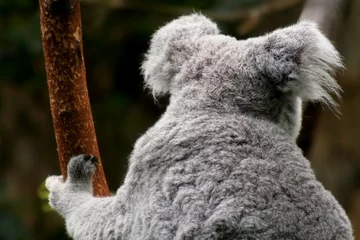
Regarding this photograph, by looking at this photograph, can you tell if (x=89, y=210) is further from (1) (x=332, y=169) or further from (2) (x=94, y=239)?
(1) (x=332, y=169)

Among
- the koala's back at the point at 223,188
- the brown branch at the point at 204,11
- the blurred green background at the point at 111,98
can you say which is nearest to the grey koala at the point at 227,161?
the koala's back at the point at 223,188

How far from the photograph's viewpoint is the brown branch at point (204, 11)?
515cm

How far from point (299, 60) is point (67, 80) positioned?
2.34 feet

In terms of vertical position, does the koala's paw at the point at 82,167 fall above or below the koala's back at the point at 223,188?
above

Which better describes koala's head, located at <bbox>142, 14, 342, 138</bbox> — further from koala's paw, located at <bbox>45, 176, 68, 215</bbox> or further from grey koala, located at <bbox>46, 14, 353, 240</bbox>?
koala's paw, located at <bbox>45, 176, 68, 215</bbox>

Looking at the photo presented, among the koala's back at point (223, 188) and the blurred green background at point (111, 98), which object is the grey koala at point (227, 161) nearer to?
the koala's back at point (223, 188)

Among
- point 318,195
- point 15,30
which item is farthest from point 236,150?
point 15,30

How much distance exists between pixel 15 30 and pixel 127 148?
5.67 ft

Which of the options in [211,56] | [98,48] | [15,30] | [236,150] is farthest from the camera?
[98,48]

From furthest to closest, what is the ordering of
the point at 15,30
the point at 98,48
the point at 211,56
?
the point at 98,48, the point at 15,30, the point at 211,56

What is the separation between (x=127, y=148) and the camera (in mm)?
6266

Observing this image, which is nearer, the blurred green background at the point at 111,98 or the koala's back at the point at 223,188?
the koala's back at the point at 223,188

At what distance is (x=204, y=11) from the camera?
5.33 m

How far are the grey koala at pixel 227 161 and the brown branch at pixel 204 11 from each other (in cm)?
311
